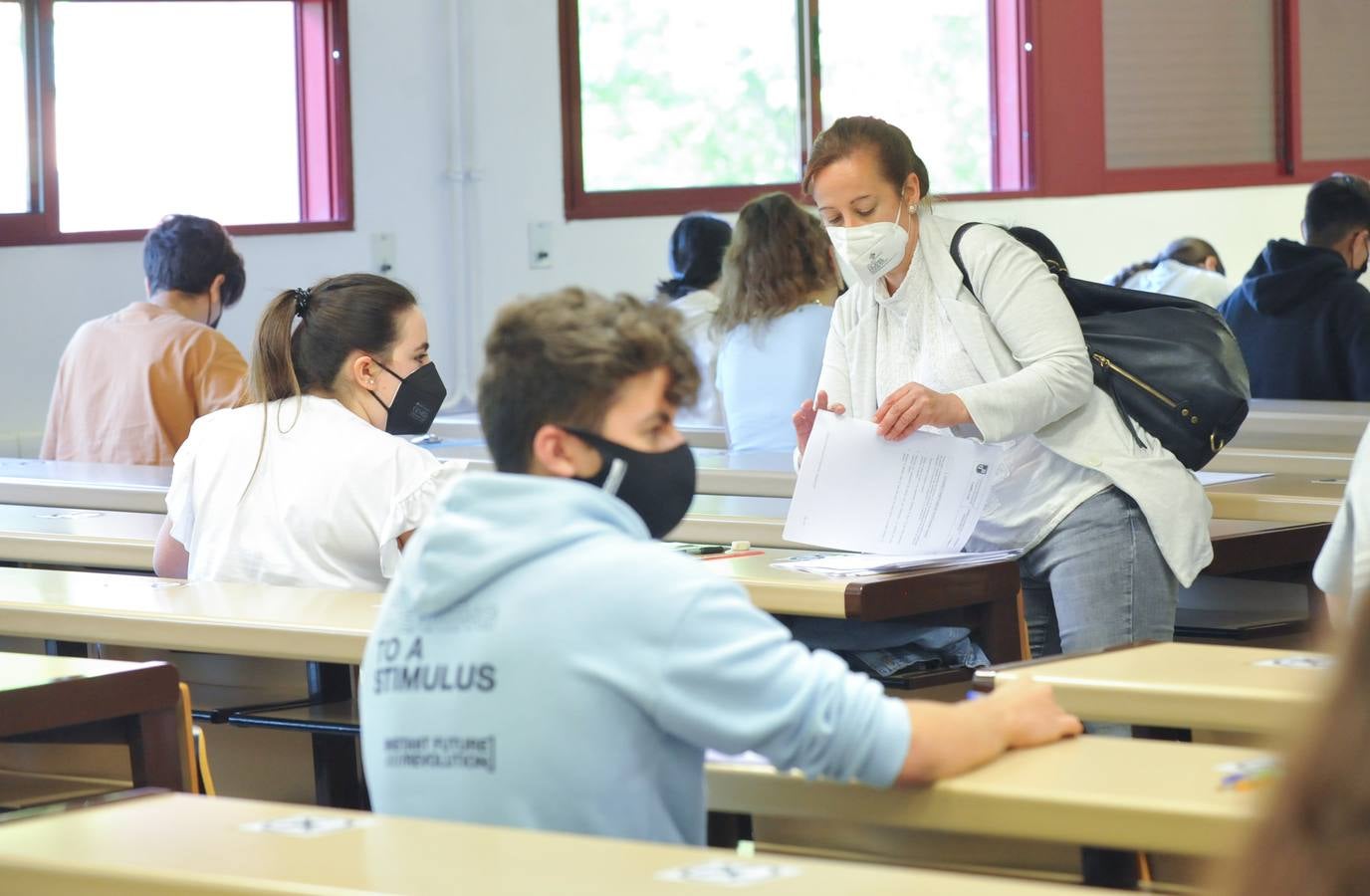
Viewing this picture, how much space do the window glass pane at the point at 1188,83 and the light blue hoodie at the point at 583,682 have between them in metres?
7.63

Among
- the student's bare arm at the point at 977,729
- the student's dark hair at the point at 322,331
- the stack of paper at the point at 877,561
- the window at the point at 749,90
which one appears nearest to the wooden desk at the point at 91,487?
the student's dark hair at the point at 322,331

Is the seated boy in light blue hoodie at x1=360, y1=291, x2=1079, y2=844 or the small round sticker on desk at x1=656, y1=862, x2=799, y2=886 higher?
the seated boy in light blue hoodie at x1=360, y1=291, x2=1079, y2=844

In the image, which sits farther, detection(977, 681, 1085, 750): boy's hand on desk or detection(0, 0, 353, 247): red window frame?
detection(0, 0, 353, 247): red window frame

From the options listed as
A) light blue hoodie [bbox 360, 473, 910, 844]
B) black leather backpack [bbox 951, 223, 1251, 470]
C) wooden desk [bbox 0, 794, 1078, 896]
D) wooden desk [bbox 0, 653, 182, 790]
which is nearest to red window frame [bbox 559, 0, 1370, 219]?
black leather backpack [bbox 951, 223, 1251, 470]

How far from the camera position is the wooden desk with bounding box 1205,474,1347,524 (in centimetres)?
335

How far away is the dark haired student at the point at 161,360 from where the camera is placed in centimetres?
465

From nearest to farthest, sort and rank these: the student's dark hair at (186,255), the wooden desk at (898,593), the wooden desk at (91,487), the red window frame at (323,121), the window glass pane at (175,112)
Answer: the wooden desk at (898,593) → the wooden desk at (91,487) → the student's dark hair at (186,255) → the window glass pane at (175,112) → the red window frame at (323,121)

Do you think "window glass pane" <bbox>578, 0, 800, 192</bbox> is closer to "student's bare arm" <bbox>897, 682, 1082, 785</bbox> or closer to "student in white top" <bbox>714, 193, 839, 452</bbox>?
"student in white top" <bbox>714, 193, 839, 452</bbox>

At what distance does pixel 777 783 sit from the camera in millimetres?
1638

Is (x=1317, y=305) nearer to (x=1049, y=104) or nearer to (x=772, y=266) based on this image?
(x=772, y=266)

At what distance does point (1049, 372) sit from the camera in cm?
284

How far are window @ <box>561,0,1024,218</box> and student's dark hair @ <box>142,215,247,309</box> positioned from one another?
2.82m

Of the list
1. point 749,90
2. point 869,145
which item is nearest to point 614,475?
point 869,145

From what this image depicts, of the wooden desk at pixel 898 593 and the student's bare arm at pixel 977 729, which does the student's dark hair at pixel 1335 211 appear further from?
the student's bare arm at pixel 977 729
